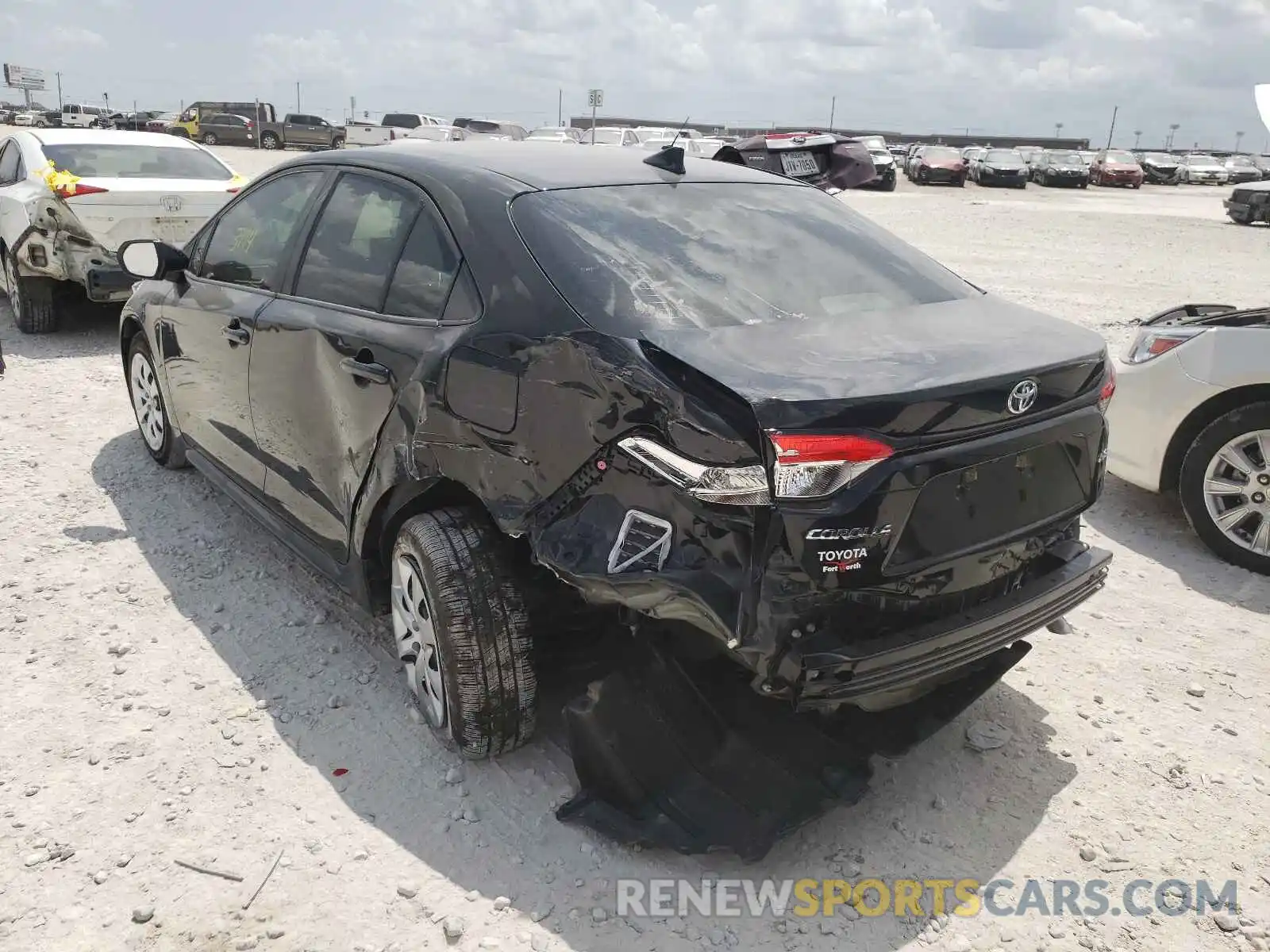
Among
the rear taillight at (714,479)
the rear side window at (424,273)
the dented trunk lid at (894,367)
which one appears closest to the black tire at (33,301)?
the rear side window at (424,273)

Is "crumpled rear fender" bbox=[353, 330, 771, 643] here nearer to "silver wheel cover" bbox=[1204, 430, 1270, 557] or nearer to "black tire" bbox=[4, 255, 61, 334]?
"silver wheel cover" bbox=[1204, 430, 1270, 557]

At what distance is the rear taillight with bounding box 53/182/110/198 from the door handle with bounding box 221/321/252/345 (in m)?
4.86

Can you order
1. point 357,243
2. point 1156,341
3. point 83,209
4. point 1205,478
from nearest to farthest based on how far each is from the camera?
point 357,243 → point 1205,478 → point 1156,341 → point 83,209

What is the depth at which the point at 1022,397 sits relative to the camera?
2486mm

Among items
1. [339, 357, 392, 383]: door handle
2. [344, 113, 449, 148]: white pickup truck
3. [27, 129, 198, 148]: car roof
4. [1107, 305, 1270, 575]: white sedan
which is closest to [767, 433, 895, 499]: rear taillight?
[339, 357, 392, 383]: door handle

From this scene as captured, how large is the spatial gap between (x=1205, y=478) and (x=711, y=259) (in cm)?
300

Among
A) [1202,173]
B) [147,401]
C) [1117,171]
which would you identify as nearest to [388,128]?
[1117,171]

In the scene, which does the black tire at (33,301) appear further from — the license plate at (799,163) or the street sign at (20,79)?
the street sign at (20,79)

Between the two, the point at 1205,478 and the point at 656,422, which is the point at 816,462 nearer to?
the point at 656,422

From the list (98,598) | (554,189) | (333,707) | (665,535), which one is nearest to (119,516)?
(98,598)

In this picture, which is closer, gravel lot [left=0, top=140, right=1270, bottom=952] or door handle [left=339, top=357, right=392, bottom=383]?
gravel lot [left=0, top=140, right=1270, bottom=952]

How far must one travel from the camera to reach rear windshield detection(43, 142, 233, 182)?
26.8 ft

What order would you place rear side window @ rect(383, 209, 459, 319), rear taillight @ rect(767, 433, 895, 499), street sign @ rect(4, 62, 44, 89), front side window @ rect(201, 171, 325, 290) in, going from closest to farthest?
rear taillight @ rect(767, 433, 895, 499), rear side window @ rect(383, 209, 459, 319), front side window @ rect(201, 171, 325, 290), street sign @ rect(4, 62, 44, 89)

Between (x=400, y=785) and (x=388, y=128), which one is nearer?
(x=400, y=785)
